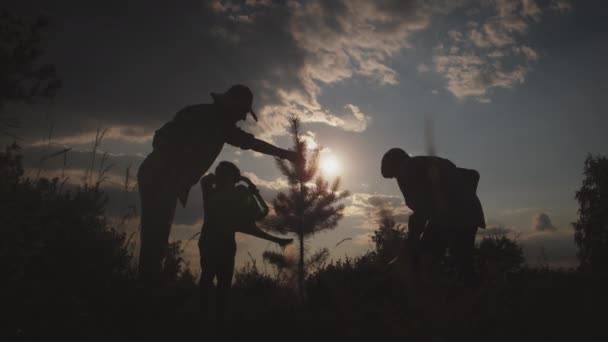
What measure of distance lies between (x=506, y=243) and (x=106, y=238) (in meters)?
12.5

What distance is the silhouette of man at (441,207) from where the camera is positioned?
423cm

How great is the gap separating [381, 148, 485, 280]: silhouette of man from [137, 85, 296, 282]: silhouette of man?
1642 mm

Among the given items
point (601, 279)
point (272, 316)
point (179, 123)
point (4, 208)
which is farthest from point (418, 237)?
point (4, 208)

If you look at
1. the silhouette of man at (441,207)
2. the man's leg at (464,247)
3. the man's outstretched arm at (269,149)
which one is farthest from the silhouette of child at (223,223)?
the man's leg at (464,247)

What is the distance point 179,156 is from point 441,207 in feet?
10.4

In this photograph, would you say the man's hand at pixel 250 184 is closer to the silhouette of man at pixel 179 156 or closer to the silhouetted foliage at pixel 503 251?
the silhouette of man at pixel 179 156

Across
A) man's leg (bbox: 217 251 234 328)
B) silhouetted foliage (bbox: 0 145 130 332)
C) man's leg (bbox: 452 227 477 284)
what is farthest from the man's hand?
man's leg (bbox: 452 227 477 284)

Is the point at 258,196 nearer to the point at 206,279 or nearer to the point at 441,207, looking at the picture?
Result: the point at 206,279

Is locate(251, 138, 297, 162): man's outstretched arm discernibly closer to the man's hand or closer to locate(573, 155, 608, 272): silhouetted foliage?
the man's hand

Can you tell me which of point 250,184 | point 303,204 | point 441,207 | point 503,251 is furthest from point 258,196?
point 503,251

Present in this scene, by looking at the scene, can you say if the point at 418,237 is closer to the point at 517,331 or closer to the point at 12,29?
the point at 517,331

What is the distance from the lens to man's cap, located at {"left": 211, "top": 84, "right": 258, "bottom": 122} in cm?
416

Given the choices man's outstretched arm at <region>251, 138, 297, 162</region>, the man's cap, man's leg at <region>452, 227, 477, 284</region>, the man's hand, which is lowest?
man's leg at <region>452, 227, 477, 284</region>

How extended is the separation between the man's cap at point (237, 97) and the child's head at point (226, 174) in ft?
2.41
